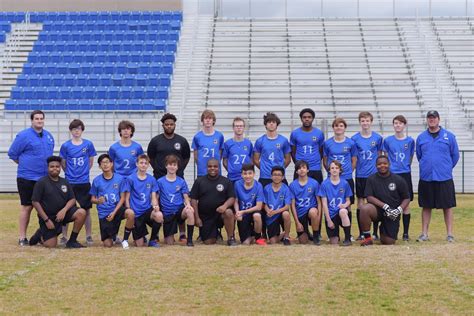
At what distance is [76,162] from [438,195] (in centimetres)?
443

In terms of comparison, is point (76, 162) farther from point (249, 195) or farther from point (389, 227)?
point (389, 227)

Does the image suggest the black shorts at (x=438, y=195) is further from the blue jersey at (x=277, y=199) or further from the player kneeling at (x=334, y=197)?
the blue jersey at (x=277, y=199)

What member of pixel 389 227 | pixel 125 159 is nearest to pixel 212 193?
pixel 125 159

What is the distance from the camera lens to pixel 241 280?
6938 mm

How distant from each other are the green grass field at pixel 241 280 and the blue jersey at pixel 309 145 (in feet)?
4.40

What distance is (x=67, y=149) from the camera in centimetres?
1007

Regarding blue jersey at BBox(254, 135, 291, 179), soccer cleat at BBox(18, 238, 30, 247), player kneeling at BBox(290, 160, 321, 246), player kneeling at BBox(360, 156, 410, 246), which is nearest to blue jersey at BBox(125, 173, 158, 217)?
soccer cleat at BBox(18, 238, 30, 247)

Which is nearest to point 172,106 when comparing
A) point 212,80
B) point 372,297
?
point 212,80

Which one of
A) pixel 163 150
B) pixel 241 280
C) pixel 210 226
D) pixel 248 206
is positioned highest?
pixel 163 150

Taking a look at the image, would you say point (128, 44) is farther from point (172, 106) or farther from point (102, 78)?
point (172, 106)

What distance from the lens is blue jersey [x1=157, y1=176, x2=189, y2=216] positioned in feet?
32.2

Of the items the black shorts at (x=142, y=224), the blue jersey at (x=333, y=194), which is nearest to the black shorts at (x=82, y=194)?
the black shorts at (x=142, y=224)

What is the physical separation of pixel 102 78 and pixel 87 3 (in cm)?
562

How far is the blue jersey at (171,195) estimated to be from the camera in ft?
32.2
